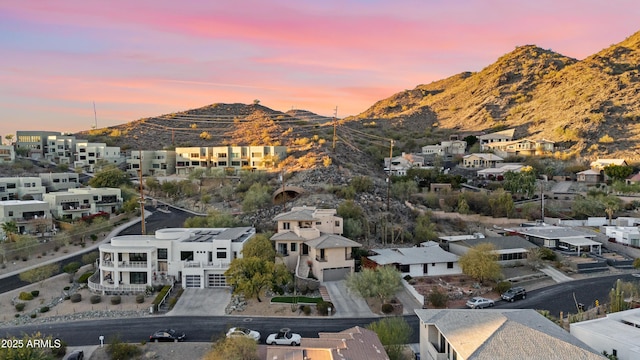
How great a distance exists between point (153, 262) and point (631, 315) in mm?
31936

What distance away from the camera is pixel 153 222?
182ft

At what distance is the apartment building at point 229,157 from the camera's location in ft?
277

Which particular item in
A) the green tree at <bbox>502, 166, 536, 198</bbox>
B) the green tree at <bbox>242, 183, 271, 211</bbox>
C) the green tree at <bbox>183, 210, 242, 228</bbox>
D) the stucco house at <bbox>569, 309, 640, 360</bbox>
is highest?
the green tree at <bbox>502, 166, 536, 198</bbox>

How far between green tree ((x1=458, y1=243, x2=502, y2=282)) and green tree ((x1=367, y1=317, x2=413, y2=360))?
13.6 meters

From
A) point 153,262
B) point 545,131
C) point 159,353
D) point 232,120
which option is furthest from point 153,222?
point 232,120

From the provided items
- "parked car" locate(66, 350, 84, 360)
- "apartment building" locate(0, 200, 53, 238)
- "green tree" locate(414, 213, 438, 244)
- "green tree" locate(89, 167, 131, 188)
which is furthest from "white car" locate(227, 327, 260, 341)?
Result: "green tree" locate(89, 167, 131, 188)

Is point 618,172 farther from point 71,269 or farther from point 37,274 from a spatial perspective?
point 37,274

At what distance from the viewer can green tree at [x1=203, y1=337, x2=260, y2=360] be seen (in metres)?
20.1

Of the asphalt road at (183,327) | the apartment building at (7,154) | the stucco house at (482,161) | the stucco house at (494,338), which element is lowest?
the asphalt road at (183,327)

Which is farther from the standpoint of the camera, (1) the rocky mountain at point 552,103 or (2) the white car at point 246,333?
(1) the rocky mountain at point 552,103

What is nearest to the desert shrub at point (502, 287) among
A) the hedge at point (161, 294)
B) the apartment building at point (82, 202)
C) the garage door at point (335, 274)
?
the garage door at point (335, 274)

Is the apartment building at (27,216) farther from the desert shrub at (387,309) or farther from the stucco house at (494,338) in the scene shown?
the stucco house at (494,338)

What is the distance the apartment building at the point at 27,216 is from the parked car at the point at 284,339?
37891mm

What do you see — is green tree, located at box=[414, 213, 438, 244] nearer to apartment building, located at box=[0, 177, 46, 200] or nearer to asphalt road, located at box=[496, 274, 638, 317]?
asphalt road, located at box=[496, 274, 638, 317]
